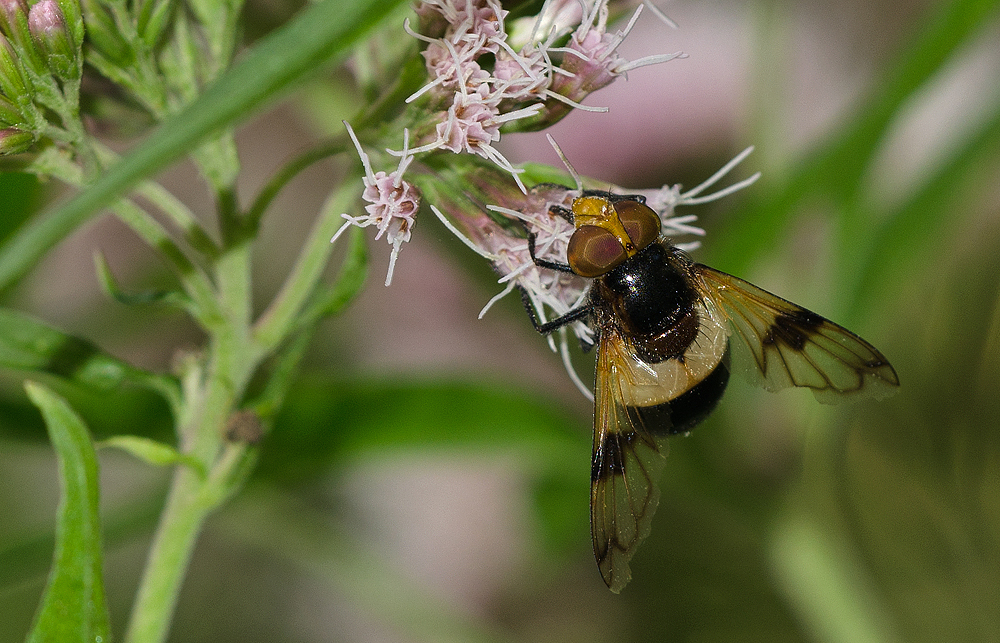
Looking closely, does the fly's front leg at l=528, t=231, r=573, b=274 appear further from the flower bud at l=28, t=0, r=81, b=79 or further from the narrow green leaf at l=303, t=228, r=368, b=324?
the flower bud at l=28, t=0, r=81, b=79

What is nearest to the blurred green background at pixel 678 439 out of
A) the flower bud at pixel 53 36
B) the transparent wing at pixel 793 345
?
the transparent wing at pixel 793 345

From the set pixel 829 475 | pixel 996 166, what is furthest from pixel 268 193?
pixel 996 166

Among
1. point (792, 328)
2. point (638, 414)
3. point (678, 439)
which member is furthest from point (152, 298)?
point (678, 439)

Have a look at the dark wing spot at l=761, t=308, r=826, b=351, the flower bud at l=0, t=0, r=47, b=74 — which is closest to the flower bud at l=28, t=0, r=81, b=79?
the flower bud at l=0, t=0, r=47, b=74

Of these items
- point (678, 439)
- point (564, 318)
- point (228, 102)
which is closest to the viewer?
point (228, 102)

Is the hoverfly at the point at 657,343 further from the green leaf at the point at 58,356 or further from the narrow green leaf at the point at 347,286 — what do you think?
the green leaf at the point at 58,356

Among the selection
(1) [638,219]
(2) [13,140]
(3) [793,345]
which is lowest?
(3) [793,345]

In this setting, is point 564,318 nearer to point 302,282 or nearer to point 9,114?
point 302,282

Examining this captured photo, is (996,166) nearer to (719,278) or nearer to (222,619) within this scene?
(719,278)
